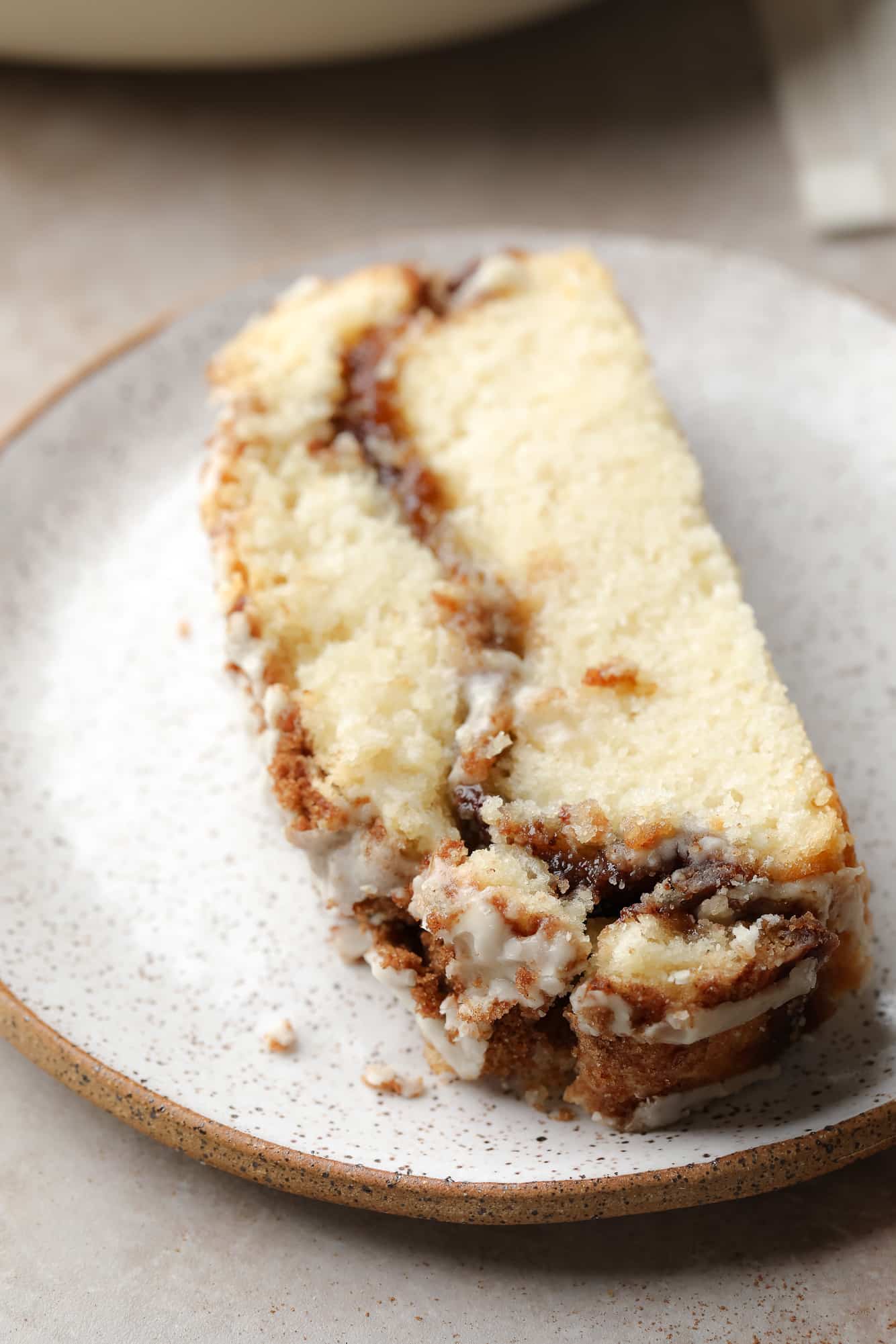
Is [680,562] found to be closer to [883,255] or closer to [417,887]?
[417,887]

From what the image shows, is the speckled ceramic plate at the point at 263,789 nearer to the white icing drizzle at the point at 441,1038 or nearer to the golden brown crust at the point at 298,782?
the white icing drizzle at the point at 441,1038

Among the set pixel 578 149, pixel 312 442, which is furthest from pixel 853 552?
pixel 578 149

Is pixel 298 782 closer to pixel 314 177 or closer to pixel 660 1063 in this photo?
pixel 660 1063

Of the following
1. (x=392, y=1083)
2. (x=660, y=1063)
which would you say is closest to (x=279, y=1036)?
(x=392, y=1083)

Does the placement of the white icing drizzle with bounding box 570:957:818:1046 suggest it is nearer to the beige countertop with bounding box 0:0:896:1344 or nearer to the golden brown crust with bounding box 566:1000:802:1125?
the golden brown crust with bounding box 566:1000:802:1125

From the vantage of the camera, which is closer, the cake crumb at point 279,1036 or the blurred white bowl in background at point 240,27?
the cake crumb at point 279,1036

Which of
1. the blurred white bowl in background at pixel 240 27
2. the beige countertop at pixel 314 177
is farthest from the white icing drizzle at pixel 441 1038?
the blurred white bowl in background at pixel 240 27

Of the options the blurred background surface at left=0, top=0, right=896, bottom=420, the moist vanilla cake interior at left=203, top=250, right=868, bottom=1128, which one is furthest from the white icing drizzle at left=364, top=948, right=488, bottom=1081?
the blurred background surface at left=0, top=0, right=896, bottom=420
